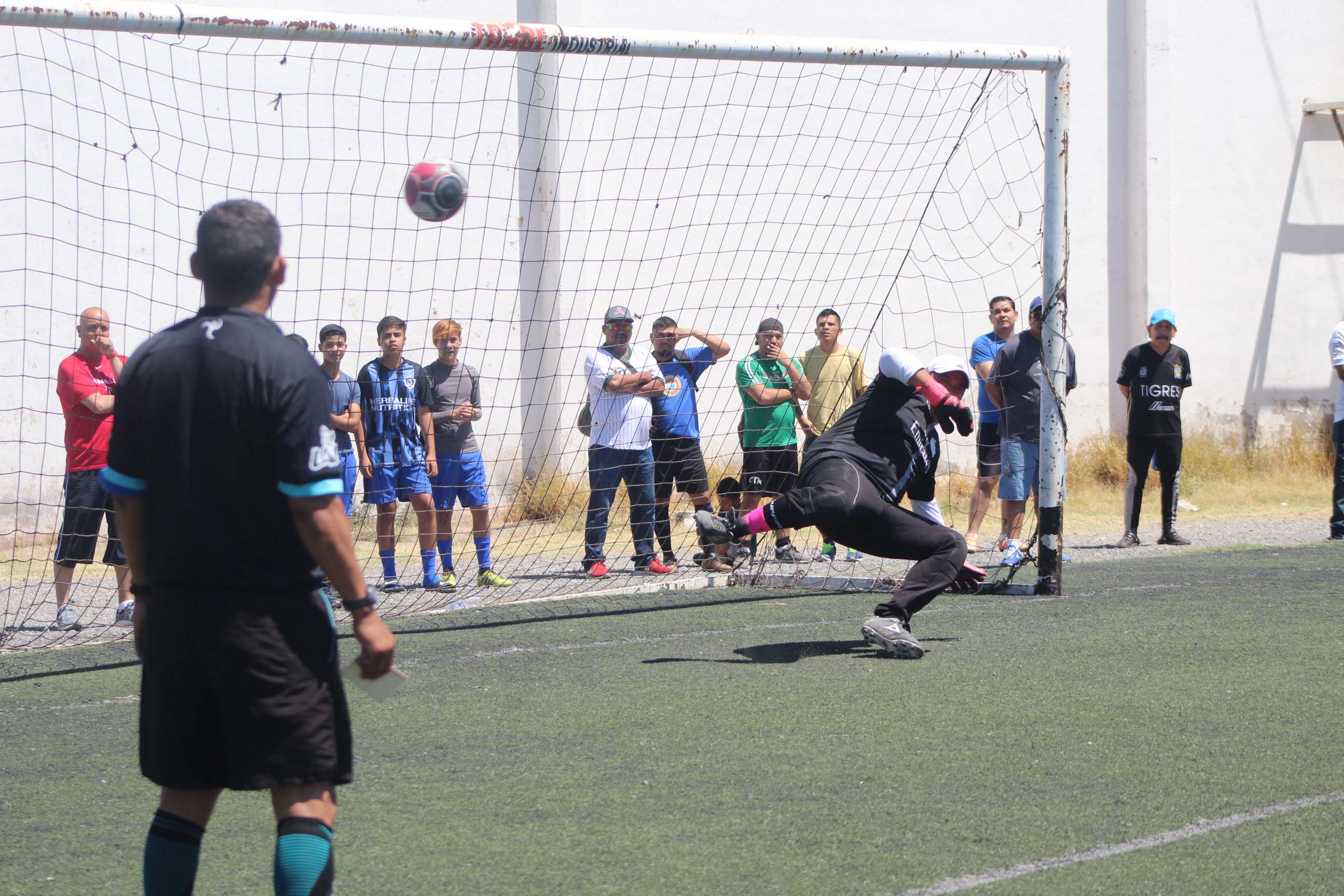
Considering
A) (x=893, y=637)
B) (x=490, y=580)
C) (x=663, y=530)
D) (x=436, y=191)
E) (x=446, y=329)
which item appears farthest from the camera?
(x=663, y=530)

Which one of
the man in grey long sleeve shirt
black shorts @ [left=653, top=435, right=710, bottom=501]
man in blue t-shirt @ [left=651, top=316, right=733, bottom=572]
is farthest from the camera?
black shorts @ [left=653, top=435, right=710, bottom=501]

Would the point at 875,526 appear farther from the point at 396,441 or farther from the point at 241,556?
the point at 241,556

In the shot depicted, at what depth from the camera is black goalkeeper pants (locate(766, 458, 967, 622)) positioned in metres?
6.97

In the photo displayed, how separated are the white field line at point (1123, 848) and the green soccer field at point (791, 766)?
12 millimetres

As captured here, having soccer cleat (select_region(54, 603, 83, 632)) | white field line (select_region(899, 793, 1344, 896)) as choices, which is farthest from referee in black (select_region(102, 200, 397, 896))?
soccer cleat (select_region(54, 603, 83, 632))

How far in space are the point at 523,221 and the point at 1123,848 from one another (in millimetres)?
10317

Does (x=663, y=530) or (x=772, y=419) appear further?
(x=772, y=419)

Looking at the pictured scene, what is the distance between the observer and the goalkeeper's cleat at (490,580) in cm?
973

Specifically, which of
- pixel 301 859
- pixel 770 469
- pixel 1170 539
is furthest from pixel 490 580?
pixel 301 859

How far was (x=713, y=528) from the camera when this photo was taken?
23.8ft

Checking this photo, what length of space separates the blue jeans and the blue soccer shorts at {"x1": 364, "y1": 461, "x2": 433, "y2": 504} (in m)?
1.27

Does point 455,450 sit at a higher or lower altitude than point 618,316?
lower

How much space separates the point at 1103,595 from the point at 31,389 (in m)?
9.11

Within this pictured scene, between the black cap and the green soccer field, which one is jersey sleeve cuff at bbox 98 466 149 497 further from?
the black cap
